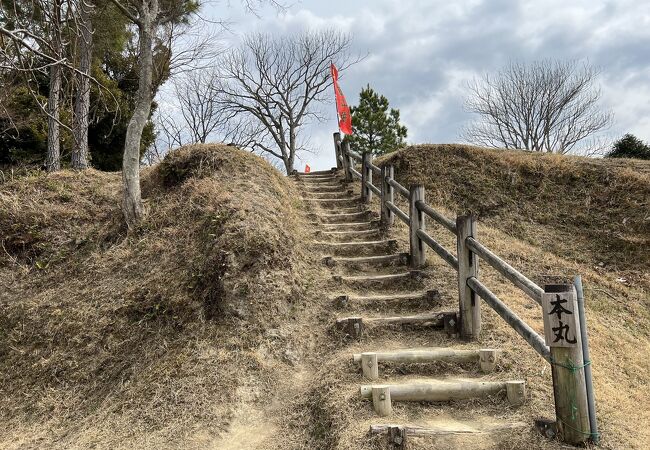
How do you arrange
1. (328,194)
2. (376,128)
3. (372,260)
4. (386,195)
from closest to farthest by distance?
(372,260)
(386,195)
(328,194)
(376,128)

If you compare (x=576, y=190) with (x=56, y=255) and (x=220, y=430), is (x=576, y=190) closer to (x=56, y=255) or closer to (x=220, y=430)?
(x=220, y=430)

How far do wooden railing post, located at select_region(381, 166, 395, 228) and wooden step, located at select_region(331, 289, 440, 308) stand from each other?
2.53 metres

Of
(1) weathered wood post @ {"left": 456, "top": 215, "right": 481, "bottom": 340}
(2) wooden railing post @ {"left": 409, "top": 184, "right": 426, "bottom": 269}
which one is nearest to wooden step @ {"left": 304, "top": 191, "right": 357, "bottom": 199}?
(2) wooden railing post @ {"left": 409, "top": 184, "right": 426, "bottom": 269}

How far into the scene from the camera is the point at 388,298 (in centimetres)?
564

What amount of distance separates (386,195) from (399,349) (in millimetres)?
3799

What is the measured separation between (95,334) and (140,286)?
2.64 ft

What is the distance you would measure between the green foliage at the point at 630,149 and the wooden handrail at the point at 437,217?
1109cm

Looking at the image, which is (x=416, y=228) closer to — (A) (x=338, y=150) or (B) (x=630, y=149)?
(A) (x=338, y=150)

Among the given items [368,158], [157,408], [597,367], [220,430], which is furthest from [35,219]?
[597,367]

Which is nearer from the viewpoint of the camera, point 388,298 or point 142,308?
point 142,308

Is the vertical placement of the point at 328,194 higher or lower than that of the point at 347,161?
lower

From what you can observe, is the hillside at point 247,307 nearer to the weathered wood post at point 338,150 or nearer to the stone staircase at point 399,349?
the stone staircase at point 399,349

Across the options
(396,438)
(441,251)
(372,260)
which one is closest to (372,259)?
(372,260)

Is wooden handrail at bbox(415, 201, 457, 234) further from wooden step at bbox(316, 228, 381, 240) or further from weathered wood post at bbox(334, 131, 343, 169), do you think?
weathered wood post at bbox(334, 131, 343, 169)
